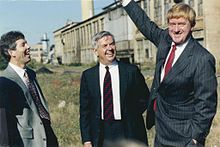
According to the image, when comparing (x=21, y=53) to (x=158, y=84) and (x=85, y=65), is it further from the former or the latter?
(x=85, y=65)

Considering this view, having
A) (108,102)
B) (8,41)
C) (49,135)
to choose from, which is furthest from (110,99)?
(8,41)

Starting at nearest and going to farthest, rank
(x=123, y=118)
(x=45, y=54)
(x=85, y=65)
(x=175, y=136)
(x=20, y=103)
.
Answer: (x=175, y=136), (x=20, y=103), (x=123, y=118), (x=85, y=65), (x=45, y=54)

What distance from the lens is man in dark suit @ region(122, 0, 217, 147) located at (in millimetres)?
2465

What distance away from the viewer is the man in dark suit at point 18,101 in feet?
9.32

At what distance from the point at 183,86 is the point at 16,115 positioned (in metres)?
1.23

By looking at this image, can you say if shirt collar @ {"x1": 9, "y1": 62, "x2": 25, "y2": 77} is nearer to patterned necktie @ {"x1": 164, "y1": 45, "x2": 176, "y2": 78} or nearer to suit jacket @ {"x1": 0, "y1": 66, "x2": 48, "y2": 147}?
suit jacket @ {"x1": 0, "y1": 66, "x2": 48, "y2": 147}

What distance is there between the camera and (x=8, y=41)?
2.87m

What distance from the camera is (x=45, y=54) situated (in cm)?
3375

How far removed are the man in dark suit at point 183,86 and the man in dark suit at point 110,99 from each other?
38 centimetres

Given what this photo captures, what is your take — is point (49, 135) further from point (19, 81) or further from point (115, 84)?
point (115, 84)

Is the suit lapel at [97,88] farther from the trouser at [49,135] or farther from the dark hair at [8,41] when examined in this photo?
the dark hair at [8,41]

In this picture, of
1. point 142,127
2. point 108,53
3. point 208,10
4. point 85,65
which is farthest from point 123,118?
point 208,10

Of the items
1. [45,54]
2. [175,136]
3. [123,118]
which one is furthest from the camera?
[45,54]

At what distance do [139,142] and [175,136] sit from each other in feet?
2.03
